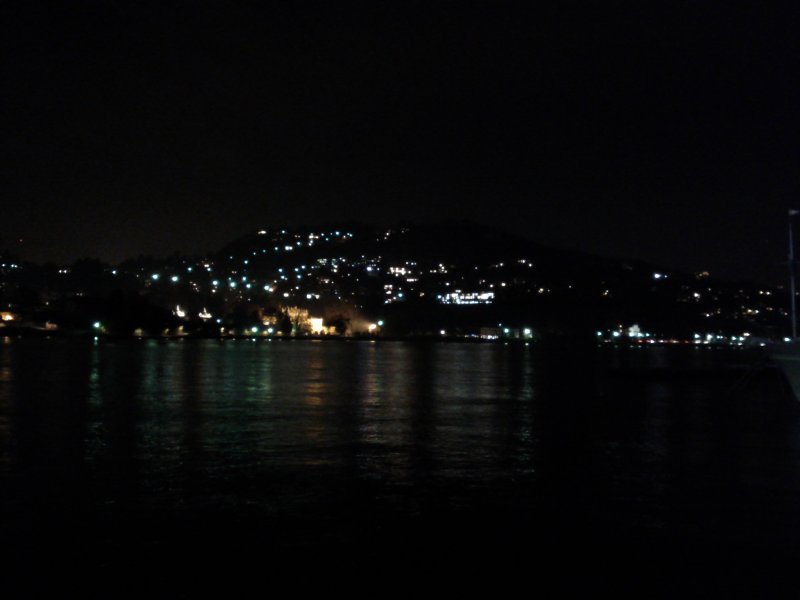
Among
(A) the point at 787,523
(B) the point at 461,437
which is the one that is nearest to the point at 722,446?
(B) the point at 461,437

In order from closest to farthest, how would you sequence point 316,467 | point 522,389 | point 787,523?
point 787,523 < point 316,467 < point 522,389

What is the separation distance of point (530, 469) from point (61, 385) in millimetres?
17885

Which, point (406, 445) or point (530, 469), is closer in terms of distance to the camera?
point (530, 469)

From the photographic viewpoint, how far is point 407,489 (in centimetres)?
982

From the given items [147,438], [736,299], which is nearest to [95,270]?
[736,299]

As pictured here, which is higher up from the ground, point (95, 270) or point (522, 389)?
point (95, 270)

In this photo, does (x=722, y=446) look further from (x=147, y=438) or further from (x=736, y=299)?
(x=736, y=299)

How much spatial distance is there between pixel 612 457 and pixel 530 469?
1815mm

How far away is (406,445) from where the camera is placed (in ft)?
43.8

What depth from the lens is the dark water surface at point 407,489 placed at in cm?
703

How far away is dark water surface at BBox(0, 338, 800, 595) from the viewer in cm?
703

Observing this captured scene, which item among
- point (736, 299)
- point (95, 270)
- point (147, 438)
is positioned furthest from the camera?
point (95, 270)

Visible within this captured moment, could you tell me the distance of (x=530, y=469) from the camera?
11391mm

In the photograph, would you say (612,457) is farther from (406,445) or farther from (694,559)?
(694,559)
